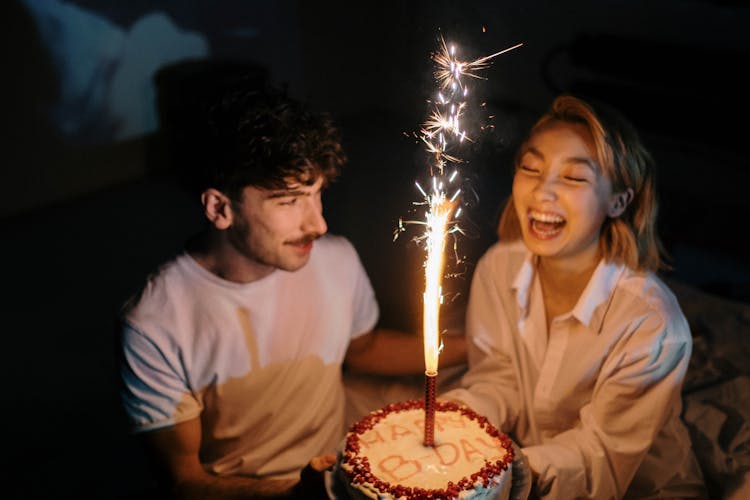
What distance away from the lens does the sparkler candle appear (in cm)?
184

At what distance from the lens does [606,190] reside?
2.22m

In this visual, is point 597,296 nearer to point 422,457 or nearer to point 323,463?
point 422,457

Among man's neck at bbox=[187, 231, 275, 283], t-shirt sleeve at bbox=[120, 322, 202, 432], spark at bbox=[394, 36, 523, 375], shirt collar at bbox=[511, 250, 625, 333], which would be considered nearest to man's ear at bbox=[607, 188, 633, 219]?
shirt collar at bbox=[511, 250, 625, 333]

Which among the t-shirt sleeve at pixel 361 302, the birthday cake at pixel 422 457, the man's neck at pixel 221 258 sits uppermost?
the man's neck at pixel 221 258

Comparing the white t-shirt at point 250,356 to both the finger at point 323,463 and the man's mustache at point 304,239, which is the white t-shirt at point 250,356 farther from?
the finger at point 323,463

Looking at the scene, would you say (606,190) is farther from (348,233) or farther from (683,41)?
(683,41)

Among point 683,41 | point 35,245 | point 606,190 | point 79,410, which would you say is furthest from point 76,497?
point 683,41

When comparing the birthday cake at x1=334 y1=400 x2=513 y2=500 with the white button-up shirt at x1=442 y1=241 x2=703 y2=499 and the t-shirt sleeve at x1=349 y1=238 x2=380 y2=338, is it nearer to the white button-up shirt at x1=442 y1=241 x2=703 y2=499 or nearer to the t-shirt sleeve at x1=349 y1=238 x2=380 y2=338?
the white button-up shirt at x1=442 y1=241 x2=703 y2=499

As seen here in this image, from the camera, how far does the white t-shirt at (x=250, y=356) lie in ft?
7.22

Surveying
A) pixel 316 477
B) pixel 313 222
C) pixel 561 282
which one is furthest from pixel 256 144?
pixel 561 282

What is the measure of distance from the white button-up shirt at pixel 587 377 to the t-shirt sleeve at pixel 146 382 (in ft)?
2.61

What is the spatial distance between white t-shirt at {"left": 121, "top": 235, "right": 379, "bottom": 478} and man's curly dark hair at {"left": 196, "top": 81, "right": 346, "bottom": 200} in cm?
30

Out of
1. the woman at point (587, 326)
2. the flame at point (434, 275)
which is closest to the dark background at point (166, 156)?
the woman at point (587, 326)

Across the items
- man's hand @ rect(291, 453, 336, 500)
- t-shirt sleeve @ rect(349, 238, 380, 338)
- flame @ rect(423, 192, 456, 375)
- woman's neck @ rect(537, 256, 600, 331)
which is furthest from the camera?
t-shirt sleeve @ rect(349, 238, 380, 338)
